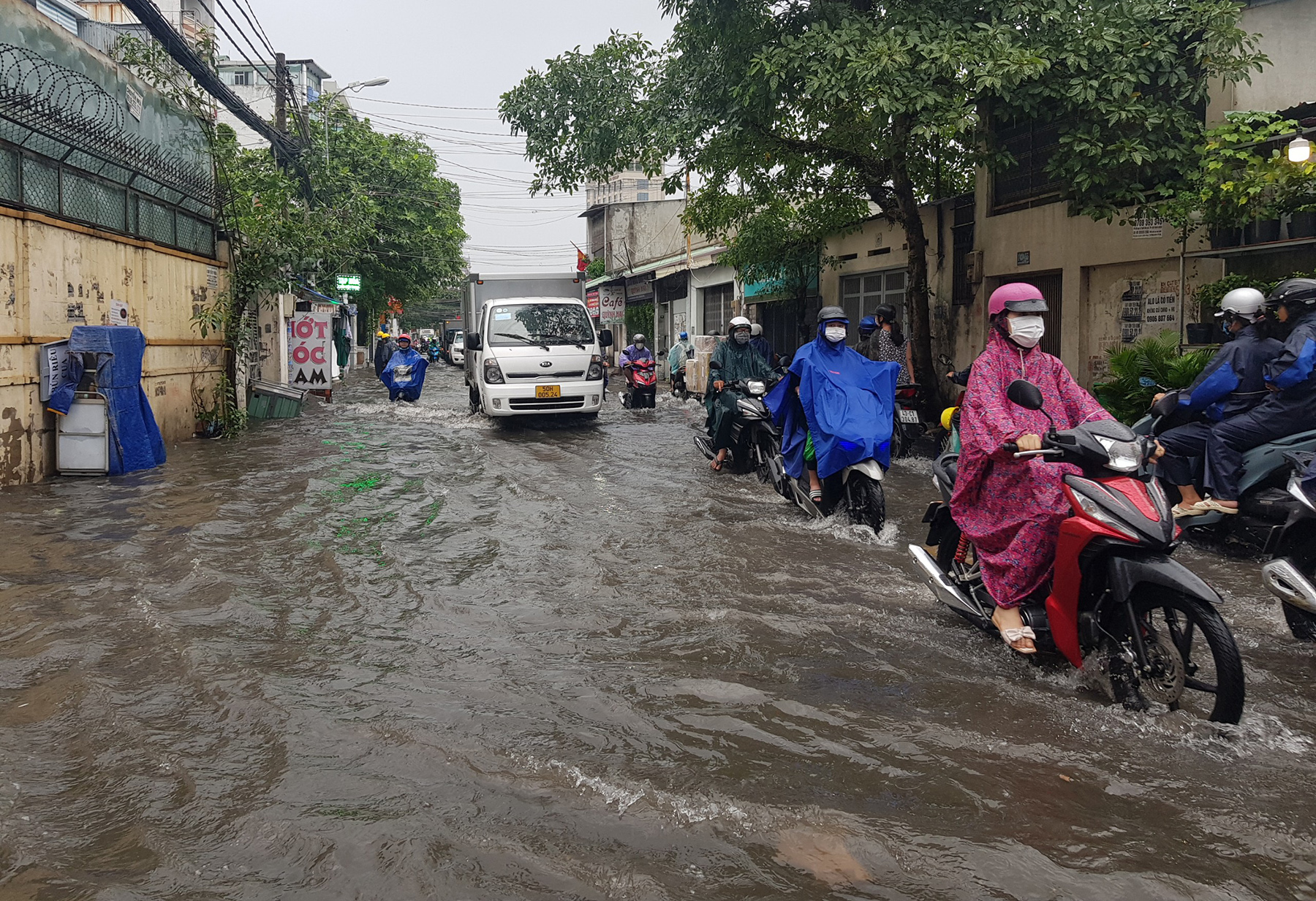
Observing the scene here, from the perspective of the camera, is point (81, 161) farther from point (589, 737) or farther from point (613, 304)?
point (613, 304)

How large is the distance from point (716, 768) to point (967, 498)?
194 cm

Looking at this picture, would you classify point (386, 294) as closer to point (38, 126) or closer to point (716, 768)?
point (38, 126)

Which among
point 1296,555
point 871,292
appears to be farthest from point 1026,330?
point 871,292

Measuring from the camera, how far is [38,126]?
988 cm

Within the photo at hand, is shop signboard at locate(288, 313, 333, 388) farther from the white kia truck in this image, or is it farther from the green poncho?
the green poncho

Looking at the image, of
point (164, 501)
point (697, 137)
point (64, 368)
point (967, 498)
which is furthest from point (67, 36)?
point (967, 498)

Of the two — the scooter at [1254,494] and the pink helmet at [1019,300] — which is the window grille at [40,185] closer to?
the pink helmet at [1019,300]

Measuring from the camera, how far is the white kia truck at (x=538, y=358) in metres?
15.6

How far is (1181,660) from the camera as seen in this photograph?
387cm

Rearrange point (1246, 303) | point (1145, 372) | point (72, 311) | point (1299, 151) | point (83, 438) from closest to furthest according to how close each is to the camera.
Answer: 1. point (1246, 303)
2. point (1299, 151)
3. point (1145, 372)
4. point (83, 438)
5. point (72, 311)

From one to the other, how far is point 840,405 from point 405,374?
579 inches

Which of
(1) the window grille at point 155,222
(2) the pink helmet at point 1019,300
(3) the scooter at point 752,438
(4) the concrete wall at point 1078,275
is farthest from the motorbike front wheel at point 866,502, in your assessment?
(1) the window grille at point 155,222

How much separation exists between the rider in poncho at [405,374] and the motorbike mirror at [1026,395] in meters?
17.5

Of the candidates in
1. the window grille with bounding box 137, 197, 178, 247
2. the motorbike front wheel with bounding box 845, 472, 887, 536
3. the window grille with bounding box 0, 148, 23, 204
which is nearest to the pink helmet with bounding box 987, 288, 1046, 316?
the motorbike front wheel with bounding box 845, 472, 887, 536
